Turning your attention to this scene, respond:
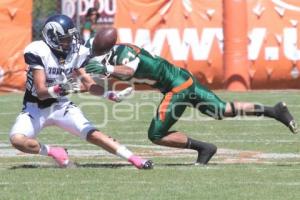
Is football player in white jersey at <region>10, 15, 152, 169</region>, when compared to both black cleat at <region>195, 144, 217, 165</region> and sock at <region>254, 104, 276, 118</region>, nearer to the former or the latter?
black cleat at <region>195, 144, 217, 165</region>

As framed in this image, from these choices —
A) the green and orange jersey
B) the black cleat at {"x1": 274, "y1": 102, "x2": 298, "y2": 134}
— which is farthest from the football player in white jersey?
the black cleat at {"x1": 274, "y1": 102, "x2": 298, "y2": 134}

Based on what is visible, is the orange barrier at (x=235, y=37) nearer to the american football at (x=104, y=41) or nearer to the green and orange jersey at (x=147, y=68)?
the green and orange jersey at (x=147, y=68)

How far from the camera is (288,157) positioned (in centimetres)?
804

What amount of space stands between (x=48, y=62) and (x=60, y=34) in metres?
0.25

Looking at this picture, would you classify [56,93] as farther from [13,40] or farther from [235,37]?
[235,37]

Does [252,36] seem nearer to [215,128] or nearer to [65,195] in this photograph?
[215,128]

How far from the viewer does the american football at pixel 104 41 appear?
7.29 metres

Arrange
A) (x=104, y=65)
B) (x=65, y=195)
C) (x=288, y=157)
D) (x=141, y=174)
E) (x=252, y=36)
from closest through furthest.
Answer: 1. (x=65, y=195)
2. (x=141, y=174)
3. (x=104, y=65)
4. (x=288, y=157)
5. (x=252, y=36)

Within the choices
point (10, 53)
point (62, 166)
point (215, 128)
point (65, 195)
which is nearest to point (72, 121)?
point (62, 166)

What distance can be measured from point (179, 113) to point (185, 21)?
10.2 m

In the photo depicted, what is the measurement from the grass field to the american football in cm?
96

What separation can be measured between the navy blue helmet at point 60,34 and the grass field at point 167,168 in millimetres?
983

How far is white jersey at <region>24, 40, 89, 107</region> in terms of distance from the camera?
718cm

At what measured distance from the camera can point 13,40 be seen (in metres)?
16.9
